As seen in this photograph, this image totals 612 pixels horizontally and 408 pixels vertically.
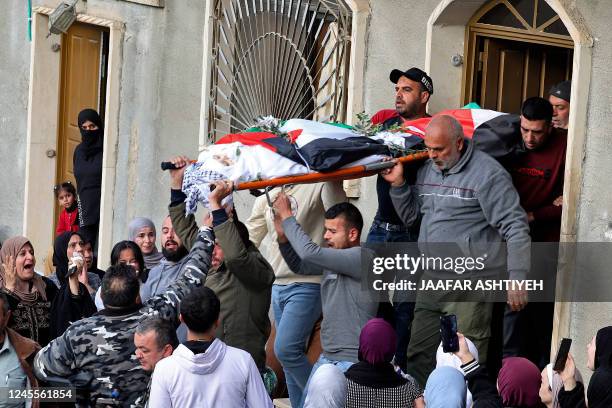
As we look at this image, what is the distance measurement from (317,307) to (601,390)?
332 centimetres

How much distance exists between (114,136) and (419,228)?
18.2 feet

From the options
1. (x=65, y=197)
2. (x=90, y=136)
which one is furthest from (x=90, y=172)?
(x=65, y=197)

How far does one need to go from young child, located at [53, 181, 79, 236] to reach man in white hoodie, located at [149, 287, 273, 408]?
657 centimetres

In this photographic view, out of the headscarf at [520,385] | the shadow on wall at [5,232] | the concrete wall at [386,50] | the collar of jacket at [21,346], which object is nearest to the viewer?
the headscarf at [520,385]

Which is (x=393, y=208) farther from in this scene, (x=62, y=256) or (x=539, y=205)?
(x=62, y=256)

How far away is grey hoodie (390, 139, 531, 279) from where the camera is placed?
7.67 metres

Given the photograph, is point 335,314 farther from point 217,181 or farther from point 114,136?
point 114,136

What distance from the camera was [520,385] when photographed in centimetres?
606

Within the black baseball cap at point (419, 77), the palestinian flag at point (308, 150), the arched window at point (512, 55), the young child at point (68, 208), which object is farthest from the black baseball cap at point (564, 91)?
the young child at point (68, 208)

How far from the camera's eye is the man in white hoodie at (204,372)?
21.1ft

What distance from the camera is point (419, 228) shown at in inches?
326

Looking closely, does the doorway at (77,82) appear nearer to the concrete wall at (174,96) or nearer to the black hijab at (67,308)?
the concrete wall at (174,96)

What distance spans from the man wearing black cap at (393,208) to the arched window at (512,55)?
1047 millimetres

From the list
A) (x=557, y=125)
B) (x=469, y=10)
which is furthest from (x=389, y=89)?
(x=557, y=125)
